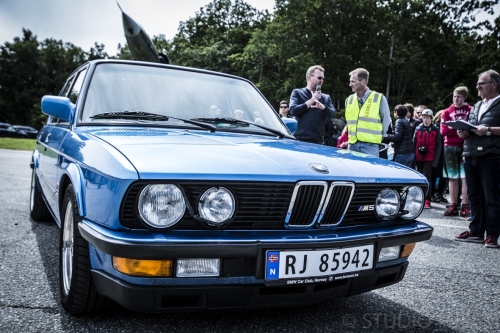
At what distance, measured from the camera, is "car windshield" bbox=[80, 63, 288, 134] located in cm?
273

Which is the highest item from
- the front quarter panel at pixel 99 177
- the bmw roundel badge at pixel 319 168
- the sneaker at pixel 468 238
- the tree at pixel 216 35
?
the tree at pixel 216 35

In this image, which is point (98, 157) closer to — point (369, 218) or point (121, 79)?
point (121, 79)

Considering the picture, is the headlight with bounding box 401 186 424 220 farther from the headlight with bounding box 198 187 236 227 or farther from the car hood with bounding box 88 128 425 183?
the headlight with bounding box 198 187 236 227

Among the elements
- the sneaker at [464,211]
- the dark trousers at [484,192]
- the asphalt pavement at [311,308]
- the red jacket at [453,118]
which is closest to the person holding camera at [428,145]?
the sneaker at [464,211]

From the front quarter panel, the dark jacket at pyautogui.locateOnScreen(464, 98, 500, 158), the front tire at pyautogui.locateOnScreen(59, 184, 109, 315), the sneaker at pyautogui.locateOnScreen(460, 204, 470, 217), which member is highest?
the dark jacket at pyautogui.locateOnScreen(464, 98, 500, 158)

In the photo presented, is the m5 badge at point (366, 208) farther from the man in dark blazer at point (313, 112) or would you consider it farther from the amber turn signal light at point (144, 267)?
the man in dark blazer at point (313, 112)

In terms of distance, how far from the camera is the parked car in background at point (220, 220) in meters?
1.72

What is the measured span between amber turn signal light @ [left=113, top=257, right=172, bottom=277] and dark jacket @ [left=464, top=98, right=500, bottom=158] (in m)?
3.89

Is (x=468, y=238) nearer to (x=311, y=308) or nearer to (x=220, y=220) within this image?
(x=311, y=308)

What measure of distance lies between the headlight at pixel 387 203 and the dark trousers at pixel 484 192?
2665 mm

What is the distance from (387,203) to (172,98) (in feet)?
5.12

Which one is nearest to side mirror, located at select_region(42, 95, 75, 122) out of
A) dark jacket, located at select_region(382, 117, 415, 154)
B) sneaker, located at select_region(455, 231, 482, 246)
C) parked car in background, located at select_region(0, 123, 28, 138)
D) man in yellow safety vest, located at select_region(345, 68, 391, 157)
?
man in yellow safety vest, located at select_region(345, 68, 391, 157)

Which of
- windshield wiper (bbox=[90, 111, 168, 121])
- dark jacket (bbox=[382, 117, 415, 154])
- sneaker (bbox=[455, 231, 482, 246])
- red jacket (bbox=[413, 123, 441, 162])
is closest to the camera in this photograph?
windshield wiper (bbox=[90, 111, 168, 121])

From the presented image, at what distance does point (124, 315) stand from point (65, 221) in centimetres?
67
